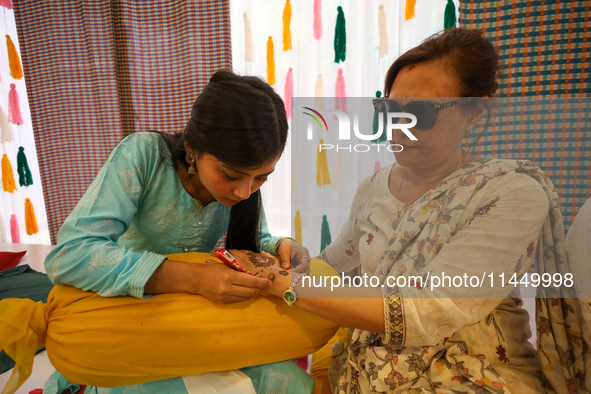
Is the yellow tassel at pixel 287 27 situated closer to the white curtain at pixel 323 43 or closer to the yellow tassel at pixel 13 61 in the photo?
the white curtain at pixel 323 43

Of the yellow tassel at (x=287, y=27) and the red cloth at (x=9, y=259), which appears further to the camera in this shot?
the yellow tassel at (x=287, y=27)

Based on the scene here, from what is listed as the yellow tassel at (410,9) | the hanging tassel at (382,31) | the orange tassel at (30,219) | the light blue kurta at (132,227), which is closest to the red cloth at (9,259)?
the orange tassel at (30,219)

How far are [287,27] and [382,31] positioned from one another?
0.60m

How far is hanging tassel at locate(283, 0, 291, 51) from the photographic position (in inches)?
87.0

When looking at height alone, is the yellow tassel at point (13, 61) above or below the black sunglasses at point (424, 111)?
above

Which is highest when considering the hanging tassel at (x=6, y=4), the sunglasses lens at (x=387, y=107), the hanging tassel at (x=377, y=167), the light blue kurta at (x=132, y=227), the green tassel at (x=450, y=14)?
the hanging tassel at (x=6, y=4)

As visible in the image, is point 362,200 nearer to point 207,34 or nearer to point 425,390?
point 425,390

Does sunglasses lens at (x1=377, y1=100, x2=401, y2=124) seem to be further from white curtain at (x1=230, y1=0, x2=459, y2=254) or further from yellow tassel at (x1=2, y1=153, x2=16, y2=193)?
yellow tassel at (x1=2, y1=153, x2=16, y2=193)

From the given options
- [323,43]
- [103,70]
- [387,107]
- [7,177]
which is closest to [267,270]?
[387,107]

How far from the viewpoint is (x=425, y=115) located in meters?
0.62

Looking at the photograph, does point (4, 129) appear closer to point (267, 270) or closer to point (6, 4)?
point (6, 4)

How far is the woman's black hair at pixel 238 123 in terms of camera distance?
89 cm

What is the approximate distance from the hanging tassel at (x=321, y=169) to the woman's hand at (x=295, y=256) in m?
0.18

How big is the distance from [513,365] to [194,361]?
697 millimetres
